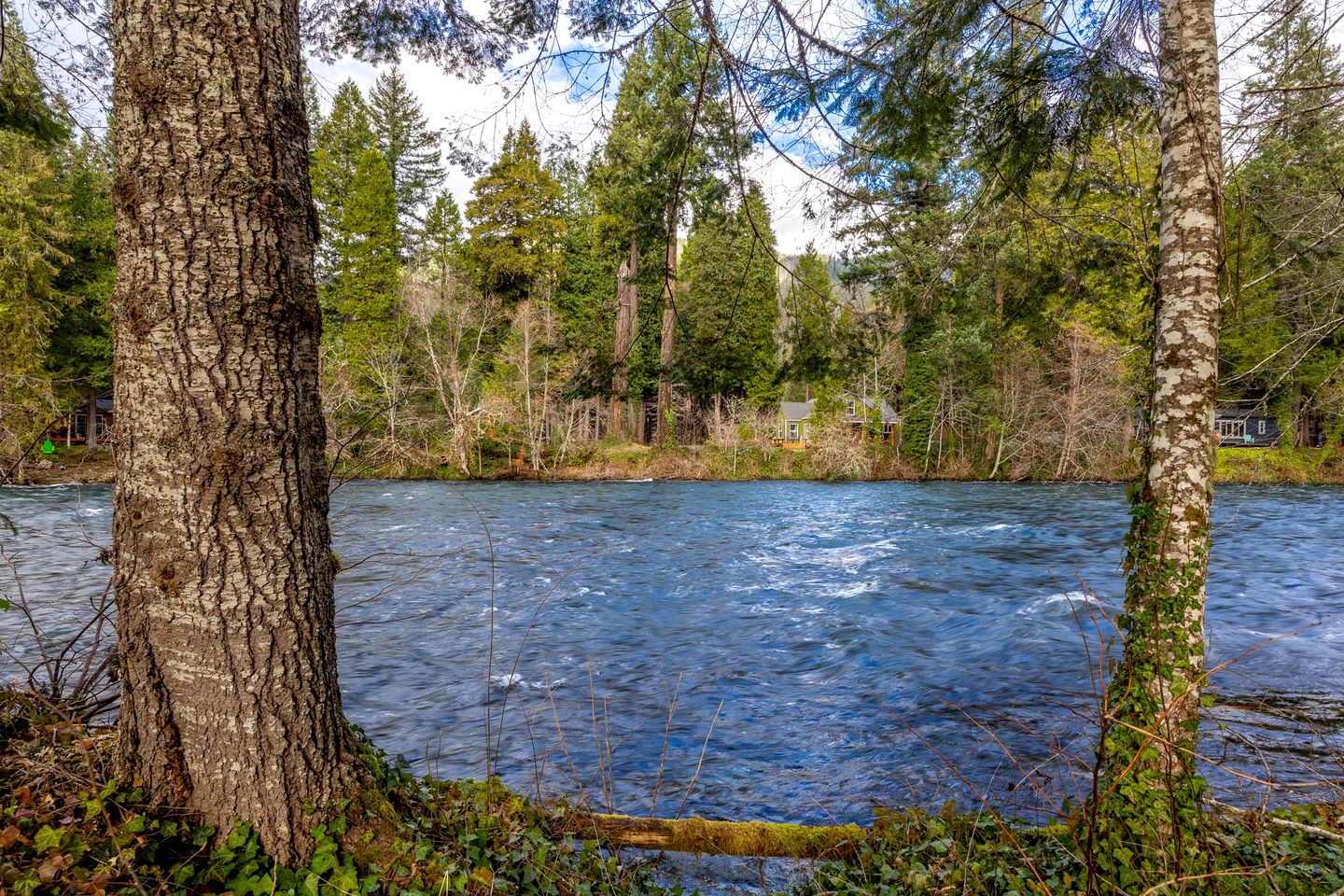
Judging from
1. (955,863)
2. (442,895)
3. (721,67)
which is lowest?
(955,863)

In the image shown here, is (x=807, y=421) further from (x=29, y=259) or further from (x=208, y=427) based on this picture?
(x=208, y=427)

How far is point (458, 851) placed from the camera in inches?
98.7

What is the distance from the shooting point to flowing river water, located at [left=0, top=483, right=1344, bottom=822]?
4.91 metres

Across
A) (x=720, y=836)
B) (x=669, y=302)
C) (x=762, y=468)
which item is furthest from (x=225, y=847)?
(x=762, y=468)

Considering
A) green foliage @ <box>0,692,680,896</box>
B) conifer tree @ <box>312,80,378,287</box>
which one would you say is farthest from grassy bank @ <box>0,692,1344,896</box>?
conifer tree @ <box>312,80,378,287</box>

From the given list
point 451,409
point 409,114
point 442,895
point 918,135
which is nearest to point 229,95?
point 442,895

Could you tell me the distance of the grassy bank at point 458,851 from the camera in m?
2.00

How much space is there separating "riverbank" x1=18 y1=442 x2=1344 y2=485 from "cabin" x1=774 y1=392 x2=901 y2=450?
221cm

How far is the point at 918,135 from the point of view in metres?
3.81

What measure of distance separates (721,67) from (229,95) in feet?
7.26

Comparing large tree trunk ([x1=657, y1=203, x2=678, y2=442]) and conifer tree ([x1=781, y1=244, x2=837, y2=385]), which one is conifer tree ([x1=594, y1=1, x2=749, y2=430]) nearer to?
large tree trunk ([x1=657, y1=203, x2=678, y2=442])

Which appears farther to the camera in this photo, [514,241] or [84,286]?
[514,241]

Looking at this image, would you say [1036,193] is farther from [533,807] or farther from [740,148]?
[533,807]

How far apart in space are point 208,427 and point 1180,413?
3706 mm
